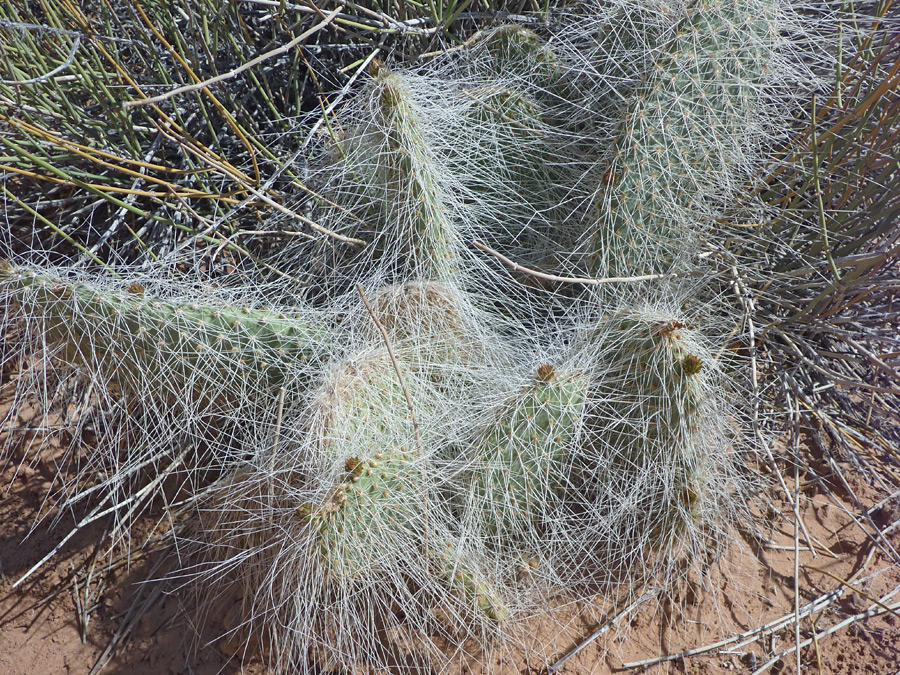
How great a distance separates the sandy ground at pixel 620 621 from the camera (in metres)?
1.56

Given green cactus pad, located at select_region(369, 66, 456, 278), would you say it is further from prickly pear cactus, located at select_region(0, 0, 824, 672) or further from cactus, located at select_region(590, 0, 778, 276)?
cactus, located at select_region(590, 0, 778, 276)

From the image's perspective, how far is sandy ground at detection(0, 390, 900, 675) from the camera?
1556 mm

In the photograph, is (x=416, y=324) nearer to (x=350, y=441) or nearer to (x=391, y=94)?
(x=350, y=441)

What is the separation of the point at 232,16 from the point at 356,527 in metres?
1.81

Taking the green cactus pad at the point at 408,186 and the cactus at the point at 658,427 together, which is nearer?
the cactus at the point at 658,427

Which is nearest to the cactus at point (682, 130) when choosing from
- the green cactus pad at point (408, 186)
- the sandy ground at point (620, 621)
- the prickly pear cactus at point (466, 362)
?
the prickly pear cactus at point (466, 362)

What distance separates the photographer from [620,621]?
1582 millimetres

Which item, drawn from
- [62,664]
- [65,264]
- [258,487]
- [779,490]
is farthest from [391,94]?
[62,664]

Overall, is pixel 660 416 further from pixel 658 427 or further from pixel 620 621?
pixel 620 621

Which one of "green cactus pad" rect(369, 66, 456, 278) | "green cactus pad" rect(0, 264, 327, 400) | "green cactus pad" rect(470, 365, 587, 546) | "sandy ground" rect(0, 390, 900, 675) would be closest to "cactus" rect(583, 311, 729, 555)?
"green cactus pad" rect(470, 365, 587, 546)

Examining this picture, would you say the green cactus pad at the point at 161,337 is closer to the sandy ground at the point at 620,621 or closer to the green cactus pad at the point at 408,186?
the green cactus pad at the point at 408,186

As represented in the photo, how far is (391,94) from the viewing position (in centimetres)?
162

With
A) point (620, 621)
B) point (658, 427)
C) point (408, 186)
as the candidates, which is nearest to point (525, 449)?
point (658, 427)

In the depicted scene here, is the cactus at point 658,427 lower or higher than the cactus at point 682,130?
lower
